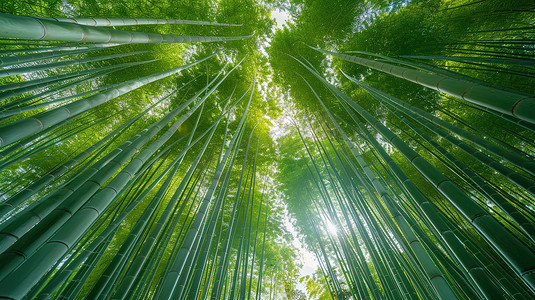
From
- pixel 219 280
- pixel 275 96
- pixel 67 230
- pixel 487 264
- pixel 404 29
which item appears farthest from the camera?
pixel 275 96

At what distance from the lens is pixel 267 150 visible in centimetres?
441

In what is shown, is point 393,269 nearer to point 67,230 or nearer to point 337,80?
point 67,230

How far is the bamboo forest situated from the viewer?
0.88 meters

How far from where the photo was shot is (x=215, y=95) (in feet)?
13.7

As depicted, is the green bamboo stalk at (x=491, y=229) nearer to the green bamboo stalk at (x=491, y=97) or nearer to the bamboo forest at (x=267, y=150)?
the bamboo forest at (x=267, y=150)

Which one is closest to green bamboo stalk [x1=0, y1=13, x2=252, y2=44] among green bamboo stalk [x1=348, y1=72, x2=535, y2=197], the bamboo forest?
the bamboo forest

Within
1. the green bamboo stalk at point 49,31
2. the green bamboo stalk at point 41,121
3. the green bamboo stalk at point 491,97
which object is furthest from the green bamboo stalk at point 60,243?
the green bamboo stalk at point 491,97

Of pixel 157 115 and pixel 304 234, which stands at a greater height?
pixel 157 115

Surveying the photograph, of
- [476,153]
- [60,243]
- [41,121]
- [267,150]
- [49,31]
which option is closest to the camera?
[60,243]

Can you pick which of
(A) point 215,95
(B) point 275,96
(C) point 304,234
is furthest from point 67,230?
(B) point 275,96

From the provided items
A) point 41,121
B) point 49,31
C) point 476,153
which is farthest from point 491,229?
point 41,121

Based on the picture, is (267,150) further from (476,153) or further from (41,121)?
(41,121)

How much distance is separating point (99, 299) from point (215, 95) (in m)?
3.61

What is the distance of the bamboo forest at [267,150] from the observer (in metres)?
0.88
